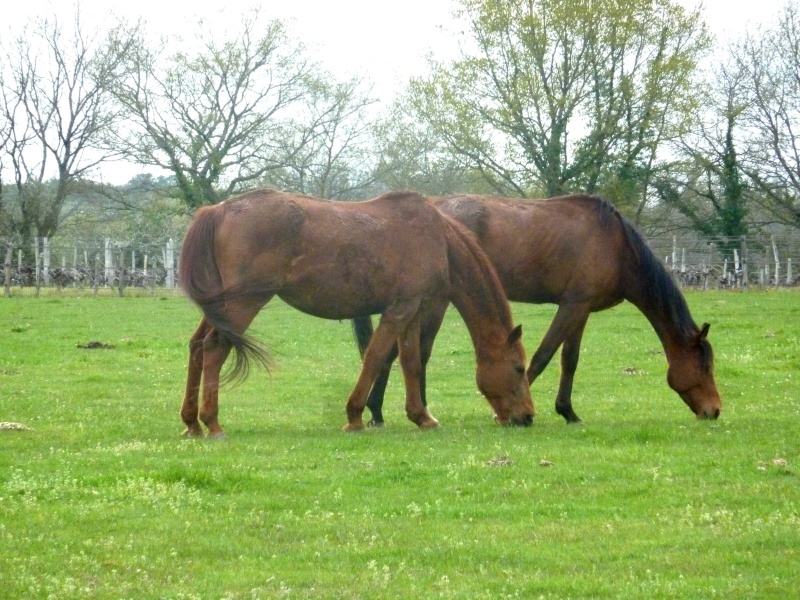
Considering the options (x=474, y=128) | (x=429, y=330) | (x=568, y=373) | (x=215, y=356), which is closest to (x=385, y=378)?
(x=429, y=330)

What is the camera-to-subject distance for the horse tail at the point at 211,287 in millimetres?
9500

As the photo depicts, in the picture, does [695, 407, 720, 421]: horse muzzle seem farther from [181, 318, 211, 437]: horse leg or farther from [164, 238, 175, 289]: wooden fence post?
[164, 238, 175, 289]: wooden fence post

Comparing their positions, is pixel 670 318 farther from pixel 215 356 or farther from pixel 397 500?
pixel 397 500

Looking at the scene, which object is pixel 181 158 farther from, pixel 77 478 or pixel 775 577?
pixel 775 577

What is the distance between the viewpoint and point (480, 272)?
10.7 m

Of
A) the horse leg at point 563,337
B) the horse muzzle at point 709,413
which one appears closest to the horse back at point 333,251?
the horse leg at point 563,337

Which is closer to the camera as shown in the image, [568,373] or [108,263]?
[568,373]

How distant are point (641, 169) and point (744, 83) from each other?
285 inches

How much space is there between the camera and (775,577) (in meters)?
4.75

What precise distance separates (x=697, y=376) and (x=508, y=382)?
89.2 inches

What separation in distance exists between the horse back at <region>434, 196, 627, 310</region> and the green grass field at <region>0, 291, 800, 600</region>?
147 centimetres

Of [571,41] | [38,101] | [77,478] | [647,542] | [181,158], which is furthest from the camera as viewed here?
[38,101]

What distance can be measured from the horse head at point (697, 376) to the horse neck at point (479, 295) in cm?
212

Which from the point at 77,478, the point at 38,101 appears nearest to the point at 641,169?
the point at 38,101
